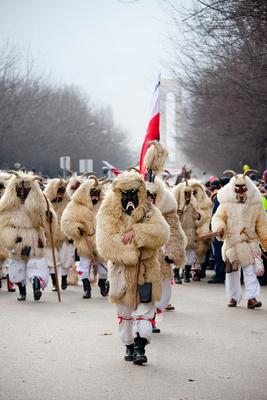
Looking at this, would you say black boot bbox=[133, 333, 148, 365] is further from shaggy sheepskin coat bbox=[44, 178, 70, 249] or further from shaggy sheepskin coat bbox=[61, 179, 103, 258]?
shaggy sheepskin coat bbox=[44, 178, 70, 249]

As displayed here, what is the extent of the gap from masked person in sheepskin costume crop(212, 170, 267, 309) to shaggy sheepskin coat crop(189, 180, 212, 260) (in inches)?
202

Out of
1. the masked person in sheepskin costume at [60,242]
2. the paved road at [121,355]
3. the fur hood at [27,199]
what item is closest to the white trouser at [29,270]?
the paved road at [121,355]

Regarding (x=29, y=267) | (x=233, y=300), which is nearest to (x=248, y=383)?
(x=233, y=300)

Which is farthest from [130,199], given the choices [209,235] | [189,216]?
[189,216]

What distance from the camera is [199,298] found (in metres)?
15.4

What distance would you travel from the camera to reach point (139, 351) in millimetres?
9328

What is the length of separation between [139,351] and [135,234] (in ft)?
3.81

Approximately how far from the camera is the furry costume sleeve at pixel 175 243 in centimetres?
1212

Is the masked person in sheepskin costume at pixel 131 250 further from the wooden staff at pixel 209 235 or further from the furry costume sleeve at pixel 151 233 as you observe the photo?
the wooden staff at pixel 209 235

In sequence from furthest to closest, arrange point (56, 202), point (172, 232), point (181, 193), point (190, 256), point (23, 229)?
point (190, 256), point (181, 193), point (56, 202), point (23, 229), point (172, 232)

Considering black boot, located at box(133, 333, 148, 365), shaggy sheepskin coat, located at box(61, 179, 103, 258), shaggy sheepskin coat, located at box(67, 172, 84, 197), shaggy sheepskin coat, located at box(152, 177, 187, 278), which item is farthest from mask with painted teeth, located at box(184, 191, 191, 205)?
black boot, located at box(133, 333, 148, 365)

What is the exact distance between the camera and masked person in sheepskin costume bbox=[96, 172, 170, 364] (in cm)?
949

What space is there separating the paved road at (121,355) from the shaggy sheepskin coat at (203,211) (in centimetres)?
483

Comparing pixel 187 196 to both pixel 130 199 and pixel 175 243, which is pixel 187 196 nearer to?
pixel 175 243
